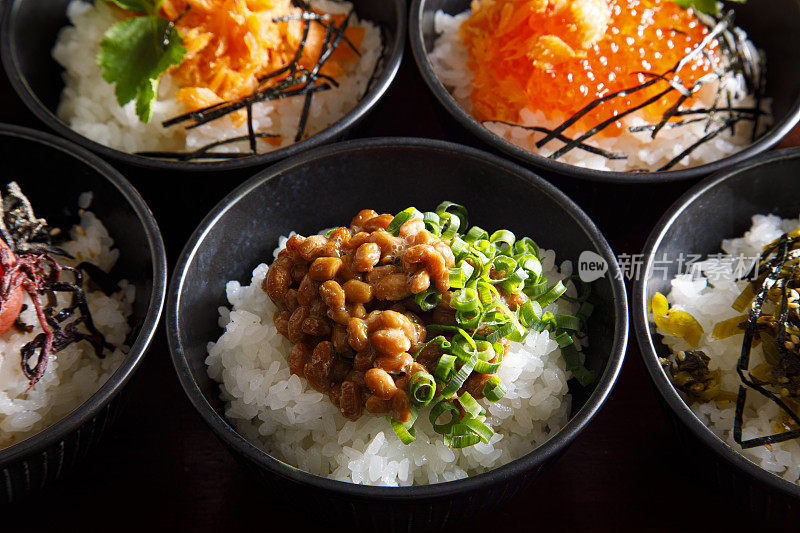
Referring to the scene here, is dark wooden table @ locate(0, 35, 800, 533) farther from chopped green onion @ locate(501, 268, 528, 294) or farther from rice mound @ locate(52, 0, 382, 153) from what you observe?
chopped green onion @ locate(501, 268, 528, 294)

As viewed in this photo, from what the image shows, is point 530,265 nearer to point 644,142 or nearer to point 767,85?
point 644,142

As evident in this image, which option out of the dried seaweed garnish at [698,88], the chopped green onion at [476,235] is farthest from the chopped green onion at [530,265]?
the dried seaweed garnish at [698,88]

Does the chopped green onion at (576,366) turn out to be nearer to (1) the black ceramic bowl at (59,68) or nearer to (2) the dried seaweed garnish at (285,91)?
(1) the black ceramic bowl at (59,68)

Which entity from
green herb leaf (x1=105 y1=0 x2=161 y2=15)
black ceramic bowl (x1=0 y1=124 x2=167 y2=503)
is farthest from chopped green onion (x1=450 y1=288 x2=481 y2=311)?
green herb leaf (x1=105 y1=0 x2=161 y2=15)

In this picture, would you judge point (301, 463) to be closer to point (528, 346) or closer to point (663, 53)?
point (528, 346)

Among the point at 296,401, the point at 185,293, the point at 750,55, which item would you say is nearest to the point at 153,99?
the point at 185,293

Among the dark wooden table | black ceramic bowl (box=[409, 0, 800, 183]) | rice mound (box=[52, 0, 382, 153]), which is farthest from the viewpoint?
rice mound (box=[52, 0, 382, 153])
